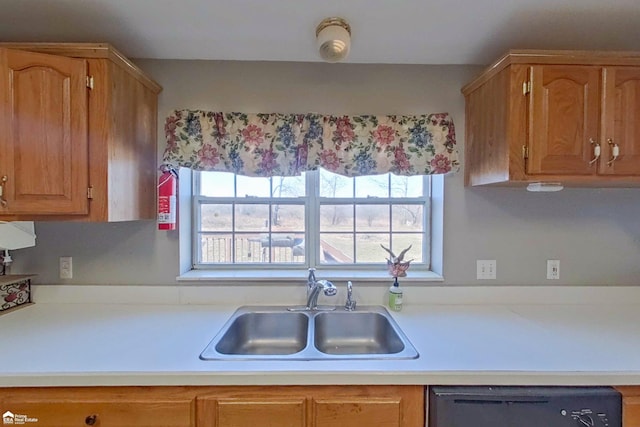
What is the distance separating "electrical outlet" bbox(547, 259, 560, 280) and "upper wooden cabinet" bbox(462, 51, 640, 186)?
603 millimetres

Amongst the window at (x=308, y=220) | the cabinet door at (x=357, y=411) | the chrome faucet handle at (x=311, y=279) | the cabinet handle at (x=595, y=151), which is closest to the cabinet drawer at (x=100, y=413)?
the cabinet door at (x=357, y=411)

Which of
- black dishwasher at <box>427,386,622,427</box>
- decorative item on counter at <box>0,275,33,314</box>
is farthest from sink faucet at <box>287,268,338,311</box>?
decorative item on counter at <box>0,275,33,314</box>

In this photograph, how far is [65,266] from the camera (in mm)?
1864

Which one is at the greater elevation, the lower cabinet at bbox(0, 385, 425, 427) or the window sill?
the window sill

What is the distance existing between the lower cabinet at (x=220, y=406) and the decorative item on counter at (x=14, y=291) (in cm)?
76

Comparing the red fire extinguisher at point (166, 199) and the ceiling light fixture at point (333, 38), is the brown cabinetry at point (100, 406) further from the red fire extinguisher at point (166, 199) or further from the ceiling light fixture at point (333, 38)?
the ceiling light fixture at point (333, 38)

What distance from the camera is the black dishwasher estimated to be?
3.84 ft

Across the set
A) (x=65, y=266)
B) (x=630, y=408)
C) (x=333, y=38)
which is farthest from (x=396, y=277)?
(x=65, y=266)

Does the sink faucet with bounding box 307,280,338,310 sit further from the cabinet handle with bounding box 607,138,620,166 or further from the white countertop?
the cabinet handle with bounding box 607,138,620,166

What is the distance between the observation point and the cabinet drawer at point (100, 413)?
117cm

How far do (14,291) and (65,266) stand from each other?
23 centimetres

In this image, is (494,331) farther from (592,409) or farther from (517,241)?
(517,241)

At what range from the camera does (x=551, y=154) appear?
145cm

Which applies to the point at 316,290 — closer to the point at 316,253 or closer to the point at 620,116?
the point at 316,253
